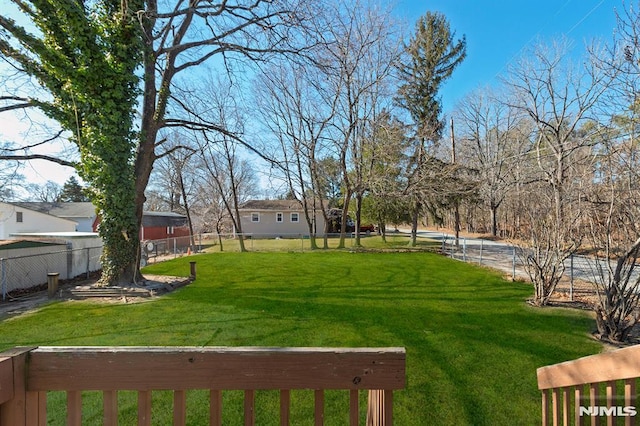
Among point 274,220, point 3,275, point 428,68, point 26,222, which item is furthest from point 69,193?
point 428,68

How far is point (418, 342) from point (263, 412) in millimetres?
2676

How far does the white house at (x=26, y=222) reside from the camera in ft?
70.2

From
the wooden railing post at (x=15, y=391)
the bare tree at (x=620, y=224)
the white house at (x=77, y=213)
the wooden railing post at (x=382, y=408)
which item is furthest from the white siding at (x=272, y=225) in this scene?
the wooden railing post at (x=15, y=391)

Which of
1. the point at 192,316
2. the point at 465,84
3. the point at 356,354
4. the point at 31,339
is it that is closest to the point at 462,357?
the point at 356,354

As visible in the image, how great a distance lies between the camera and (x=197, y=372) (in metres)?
1.18

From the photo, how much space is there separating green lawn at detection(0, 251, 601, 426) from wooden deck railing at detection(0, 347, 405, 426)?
209 centimetres

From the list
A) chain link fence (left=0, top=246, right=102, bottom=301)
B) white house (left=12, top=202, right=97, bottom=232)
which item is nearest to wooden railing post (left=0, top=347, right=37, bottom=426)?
chain link fence (left=0, top=246, right=102, bottom=301)

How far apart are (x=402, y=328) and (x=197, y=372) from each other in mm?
4656

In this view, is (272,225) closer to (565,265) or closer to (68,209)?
(68,209)

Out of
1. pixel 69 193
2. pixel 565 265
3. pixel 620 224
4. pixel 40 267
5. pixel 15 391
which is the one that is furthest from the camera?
pixel 69 193

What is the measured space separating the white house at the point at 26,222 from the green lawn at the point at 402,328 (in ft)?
73.0

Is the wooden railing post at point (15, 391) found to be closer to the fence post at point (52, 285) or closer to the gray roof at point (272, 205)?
the fence post at point (52, 285)

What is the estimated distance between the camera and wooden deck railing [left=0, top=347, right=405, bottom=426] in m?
1.16

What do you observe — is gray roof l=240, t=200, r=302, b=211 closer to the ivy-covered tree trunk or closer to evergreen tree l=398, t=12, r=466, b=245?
evergreen tree l=398, t=12, r=466, b=245
